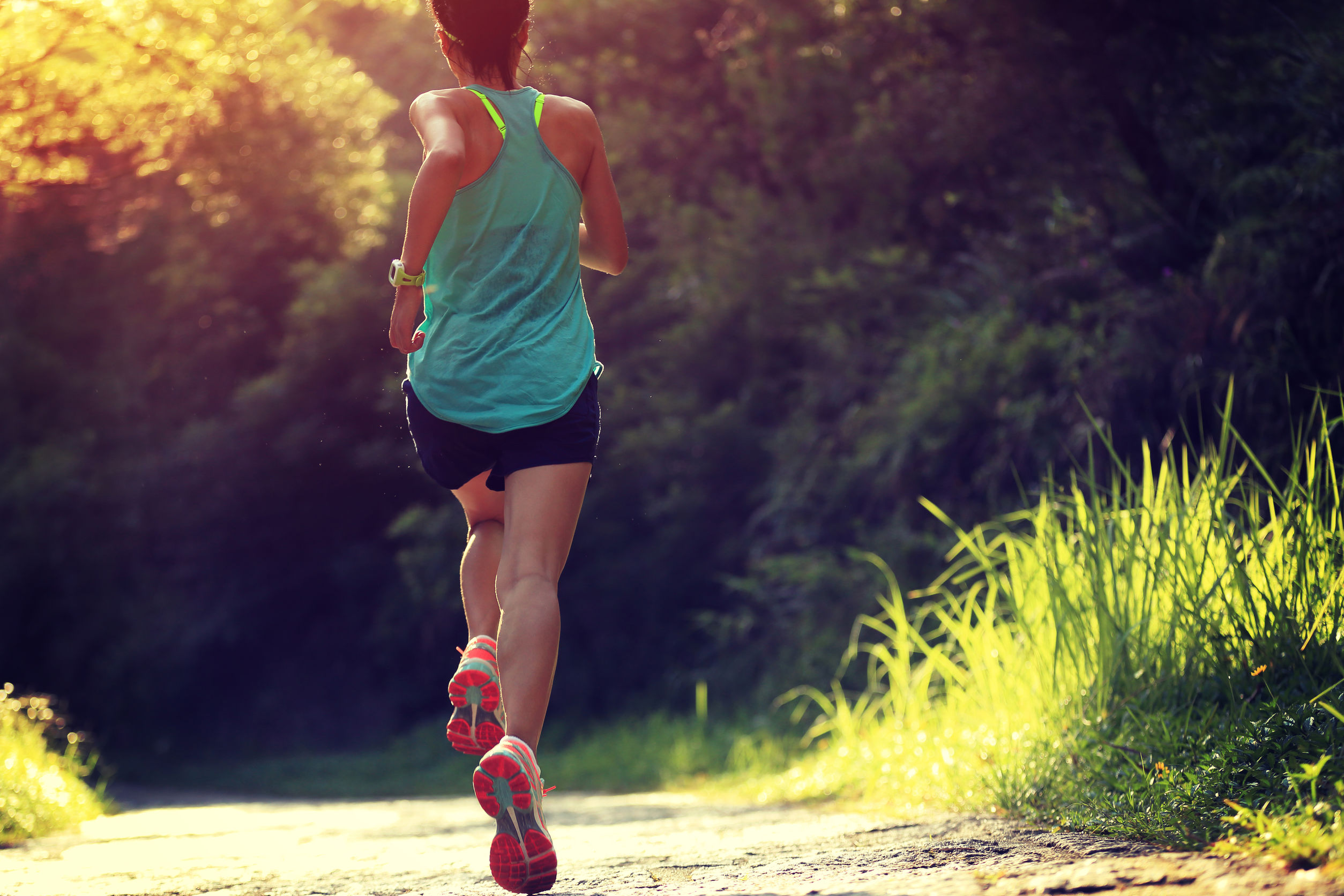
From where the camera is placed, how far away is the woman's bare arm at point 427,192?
2137mm

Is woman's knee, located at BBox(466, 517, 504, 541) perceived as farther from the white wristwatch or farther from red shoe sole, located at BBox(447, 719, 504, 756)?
the white wristwatch

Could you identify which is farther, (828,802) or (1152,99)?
(1152,99)

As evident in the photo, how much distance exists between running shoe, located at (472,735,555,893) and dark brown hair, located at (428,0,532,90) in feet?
4.44

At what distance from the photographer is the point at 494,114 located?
230 cm

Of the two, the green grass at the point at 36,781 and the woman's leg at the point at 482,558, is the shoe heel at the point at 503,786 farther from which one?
the green grass at the point at 36,781

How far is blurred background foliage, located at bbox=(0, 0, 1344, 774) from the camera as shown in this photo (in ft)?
18.5

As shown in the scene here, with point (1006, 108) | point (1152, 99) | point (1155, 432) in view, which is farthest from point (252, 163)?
point (1155, 432)

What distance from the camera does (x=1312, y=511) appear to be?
8.72 feet

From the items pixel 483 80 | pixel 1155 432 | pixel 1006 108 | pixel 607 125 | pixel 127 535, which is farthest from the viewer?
pixel 127 535

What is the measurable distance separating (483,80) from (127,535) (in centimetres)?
1149

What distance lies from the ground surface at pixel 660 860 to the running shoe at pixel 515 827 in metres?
0.16

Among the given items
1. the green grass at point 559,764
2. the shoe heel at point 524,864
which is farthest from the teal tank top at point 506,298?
the green grass at point 559,764

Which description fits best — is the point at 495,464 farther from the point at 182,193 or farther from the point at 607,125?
the point at 182,193

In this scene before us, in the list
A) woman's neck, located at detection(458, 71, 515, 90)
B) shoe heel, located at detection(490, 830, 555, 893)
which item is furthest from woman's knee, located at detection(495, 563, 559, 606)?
woman's neck, located at detection(458, 71, 515, 90)
